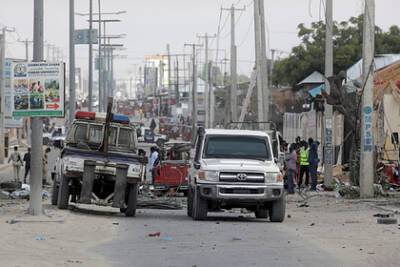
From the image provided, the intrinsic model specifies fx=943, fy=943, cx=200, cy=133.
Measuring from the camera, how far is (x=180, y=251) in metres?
15.5

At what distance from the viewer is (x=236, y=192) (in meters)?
21.7

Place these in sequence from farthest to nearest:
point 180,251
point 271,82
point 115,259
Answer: point 271,82, point 180,251, point 115,259

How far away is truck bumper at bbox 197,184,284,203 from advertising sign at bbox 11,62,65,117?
386 cm

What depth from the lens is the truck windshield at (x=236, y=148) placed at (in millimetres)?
22688

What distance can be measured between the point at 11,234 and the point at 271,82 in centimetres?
6703

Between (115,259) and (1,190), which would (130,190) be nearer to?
(115,259)

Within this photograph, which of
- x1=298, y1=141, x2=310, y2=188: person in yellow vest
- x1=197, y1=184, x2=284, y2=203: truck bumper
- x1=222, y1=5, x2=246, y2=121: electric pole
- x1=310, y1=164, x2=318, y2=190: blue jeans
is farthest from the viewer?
x1=222, y1=5, x2=246, y2=121: electric pole

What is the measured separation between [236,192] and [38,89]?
508cm

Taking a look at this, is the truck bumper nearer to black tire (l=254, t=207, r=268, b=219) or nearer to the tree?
black tire (l=254, t=207, r=268, b=219)

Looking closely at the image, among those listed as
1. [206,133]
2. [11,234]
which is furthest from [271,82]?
[11,234]

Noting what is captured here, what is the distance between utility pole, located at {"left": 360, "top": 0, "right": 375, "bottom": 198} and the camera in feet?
92.1

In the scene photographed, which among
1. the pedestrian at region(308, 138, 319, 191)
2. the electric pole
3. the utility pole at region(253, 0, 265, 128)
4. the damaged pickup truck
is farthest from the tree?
the damaged pickup truck

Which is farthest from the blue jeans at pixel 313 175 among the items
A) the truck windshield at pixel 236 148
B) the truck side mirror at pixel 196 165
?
the truck side mirror at pixel 196 165

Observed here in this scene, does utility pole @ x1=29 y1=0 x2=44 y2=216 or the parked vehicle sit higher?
utility pole @ x1=29 y1=0 x2=44 y2=216
